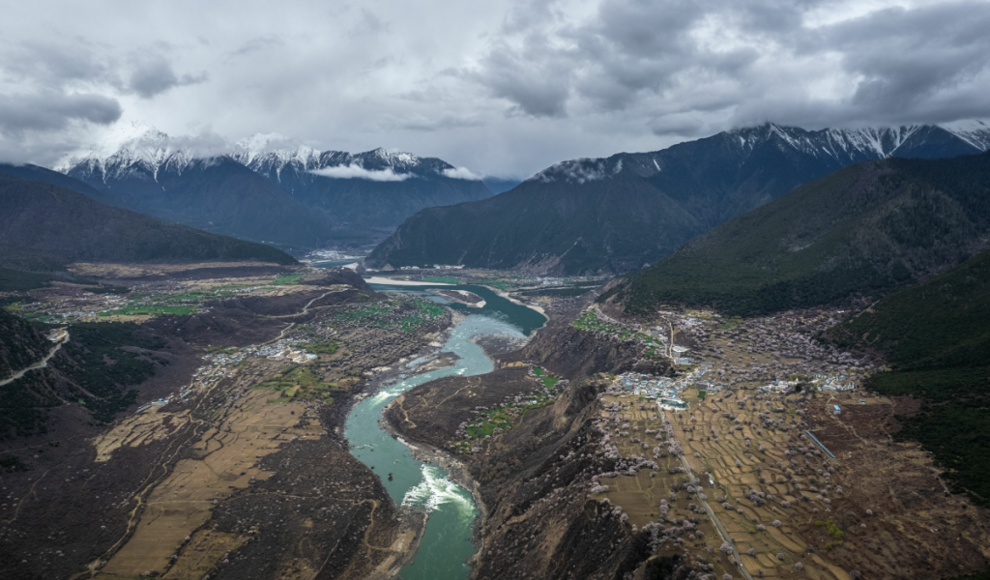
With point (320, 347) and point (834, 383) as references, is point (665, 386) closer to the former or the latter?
point (834, 383)

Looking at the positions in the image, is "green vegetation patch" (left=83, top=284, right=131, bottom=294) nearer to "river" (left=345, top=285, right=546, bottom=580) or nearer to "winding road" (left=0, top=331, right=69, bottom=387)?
"winding road" (left=0, top=331, right=69, bottom=387)

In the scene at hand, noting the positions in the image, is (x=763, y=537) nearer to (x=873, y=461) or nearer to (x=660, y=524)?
(x=660, y=524)

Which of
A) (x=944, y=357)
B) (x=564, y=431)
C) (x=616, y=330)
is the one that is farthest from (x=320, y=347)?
(x=944, y=357)

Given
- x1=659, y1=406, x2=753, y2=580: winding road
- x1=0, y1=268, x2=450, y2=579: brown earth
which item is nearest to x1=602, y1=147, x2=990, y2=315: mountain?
x1=659, y1=406, x2=753, y2=580: winding road

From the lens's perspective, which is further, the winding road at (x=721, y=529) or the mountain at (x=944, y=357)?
the mountain at (x=944, y=357)

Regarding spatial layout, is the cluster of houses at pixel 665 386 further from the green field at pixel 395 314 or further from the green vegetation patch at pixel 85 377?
the green field at pixel 395 314

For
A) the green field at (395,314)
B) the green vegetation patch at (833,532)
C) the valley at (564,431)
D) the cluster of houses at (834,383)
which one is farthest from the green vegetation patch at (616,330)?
the green field at (395,314)

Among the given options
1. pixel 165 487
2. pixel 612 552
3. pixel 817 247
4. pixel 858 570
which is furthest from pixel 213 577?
pixel 817 247
